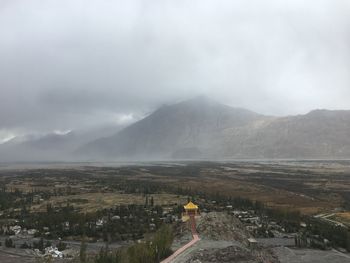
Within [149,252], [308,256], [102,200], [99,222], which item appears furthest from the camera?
[102,200]

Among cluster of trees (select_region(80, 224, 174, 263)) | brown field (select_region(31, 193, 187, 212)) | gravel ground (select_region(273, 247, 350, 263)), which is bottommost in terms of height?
gravel ground (select_region(273, 247, 350, 263))

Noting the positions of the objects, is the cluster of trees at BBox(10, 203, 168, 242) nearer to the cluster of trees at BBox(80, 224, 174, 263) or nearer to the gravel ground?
the gravel ground

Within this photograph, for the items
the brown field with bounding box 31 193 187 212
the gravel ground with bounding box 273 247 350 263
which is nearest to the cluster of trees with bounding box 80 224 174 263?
the gravel ground with bounding box 273 247 350 263

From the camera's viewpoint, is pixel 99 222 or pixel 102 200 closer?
pixel 99 222

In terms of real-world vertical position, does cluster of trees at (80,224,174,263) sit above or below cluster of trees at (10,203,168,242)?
above

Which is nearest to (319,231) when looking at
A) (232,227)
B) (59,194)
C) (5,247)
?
(5,247)

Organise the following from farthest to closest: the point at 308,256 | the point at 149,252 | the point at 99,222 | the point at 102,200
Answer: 1. the point at 102,200
2. the point at 99,222
3. the point at 308,256
4. the point at 149,252

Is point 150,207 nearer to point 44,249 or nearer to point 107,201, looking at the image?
point 107,201

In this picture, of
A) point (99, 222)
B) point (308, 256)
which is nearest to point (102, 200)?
point (99, 222)

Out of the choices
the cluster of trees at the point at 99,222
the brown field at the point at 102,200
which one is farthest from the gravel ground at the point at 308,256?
the brown field at the point at 102,200

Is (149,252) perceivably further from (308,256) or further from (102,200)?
(102,200)

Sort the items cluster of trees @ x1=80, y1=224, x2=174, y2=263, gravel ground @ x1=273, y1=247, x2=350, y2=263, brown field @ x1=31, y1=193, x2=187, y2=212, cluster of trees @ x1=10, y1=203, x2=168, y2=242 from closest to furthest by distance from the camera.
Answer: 1. cluster of trees @ x1=80, y1=224, x2=174, y2=263
2. gravel ground @ x1=273, y1=247, x2=350, y2=263
3. cluster of trees @ x1=10, y1=203, x2=168, y2=242
4. brown field @ x1=31, y1=193, x2=187, y2=212

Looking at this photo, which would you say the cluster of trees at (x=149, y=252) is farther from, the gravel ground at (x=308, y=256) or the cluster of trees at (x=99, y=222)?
the cluster of trees at (x=99, y=222)

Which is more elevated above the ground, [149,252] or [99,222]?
[149,252]
